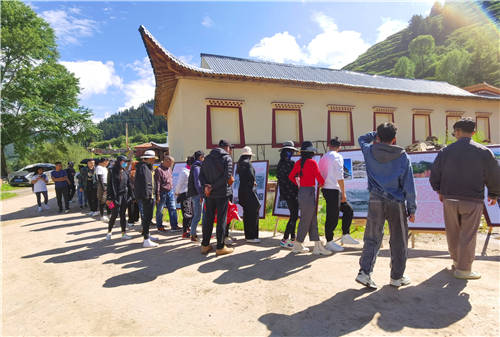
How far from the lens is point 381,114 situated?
54.4ft

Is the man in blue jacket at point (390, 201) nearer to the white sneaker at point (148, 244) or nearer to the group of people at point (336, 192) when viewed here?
the group of people at point (336, 192)

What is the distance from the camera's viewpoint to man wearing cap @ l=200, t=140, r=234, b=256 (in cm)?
495

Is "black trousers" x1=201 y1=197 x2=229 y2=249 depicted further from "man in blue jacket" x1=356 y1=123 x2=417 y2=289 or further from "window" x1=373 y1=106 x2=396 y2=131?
"window" x1=373 y1=106 x2=396 y2=131

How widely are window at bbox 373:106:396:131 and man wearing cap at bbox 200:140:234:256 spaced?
1397cm

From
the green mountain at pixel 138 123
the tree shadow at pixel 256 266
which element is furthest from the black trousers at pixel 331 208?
the green mountain at pixel 138 123

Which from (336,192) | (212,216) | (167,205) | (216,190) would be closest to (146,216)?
(167,205)

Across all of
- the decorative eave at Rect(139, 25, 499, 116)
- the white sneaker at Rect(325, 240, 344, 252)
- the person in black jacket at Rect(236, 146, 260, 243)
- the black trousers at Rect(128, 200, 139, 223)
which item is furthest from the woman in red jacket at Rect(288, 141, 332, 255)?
the decorative eave at Rect(139, 25, 499, 116)

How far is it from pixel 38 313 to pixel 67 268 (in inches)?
63.1

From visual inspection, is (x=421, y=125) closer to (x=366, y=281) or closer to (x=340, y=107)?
(x=340, y=107)

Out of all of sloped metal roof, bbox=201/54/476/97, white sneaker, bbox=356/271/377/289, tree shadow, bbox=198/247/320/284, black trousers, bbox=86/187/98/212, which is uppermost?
sloped metal roof, bbox=201/54/476/97

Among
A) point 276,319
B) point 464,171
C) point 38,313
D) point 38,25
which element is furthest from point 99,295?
point 38,25

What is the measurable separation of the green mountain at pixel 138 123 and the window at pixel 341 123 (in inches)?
4236

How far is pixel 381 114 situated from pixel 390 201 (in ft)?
50.7

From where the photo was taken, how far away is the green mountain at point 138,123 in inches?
4692
